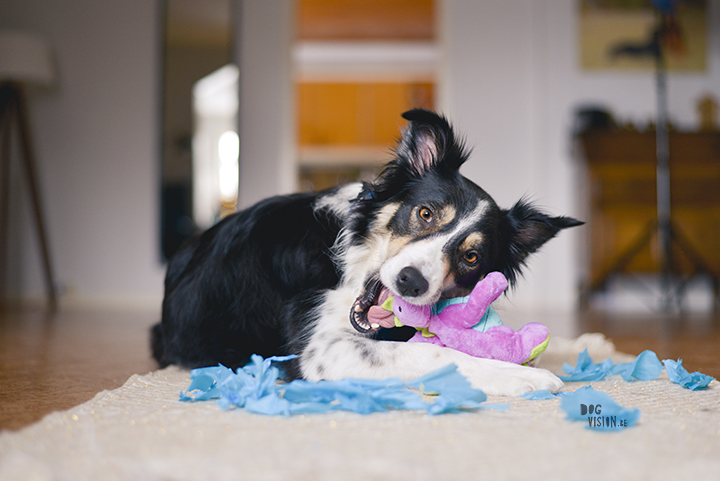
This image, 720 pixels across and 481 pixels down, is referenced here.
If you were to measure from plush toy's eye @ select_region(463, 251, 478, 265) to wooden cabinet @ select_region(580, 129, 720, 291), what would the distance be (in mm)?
4471

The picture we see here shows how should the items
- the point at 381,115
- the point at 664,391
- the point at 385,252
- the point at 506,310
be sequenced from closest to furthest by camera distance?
the point at 664,391 < the point at 385,252 < the point at 506,310 < the point at 381,115

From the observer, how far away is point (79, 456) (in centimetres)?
96

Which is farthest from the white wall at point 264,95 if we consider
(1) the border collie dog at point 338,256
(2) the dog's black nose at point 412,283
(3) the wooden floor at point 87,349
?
(2) the dog's black nose at point 412,283

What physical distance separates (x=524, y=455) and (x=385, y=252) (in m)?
0.91

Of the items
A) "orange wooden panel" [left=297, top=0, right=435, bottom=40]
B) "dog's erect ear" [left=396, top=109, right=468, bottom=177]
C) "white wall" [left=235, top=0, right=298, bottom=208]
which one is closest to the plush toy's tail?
"dog's erect ear" [left=396, top=109, right=468, bottom=177]

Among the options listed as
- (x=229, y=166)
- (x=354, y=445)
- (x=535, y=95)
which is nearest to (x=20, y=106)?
(x=229, y=166)

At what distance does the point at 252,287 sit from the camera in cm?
189

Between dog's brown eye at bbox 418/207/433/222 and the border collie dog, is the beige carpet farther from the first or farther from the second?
dog's brown eye at bbox 418/207/433/222

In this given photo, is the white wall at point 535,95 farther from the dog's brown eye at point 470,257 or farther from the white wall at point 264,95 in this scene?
the dog's brown eye at point 470,257

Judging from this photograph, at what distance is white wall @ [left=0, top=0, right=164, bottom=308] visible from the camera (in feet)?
21.0


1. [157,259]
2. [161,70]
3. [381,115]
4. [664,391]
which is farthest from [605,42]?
[664,391]

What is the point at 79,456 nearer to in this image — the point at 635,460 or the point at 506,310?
the point at 635,460

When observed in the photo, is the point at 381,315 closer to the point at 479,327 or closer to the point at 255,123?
the point at 479,327

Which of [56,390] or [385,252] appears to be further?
[385,252]
